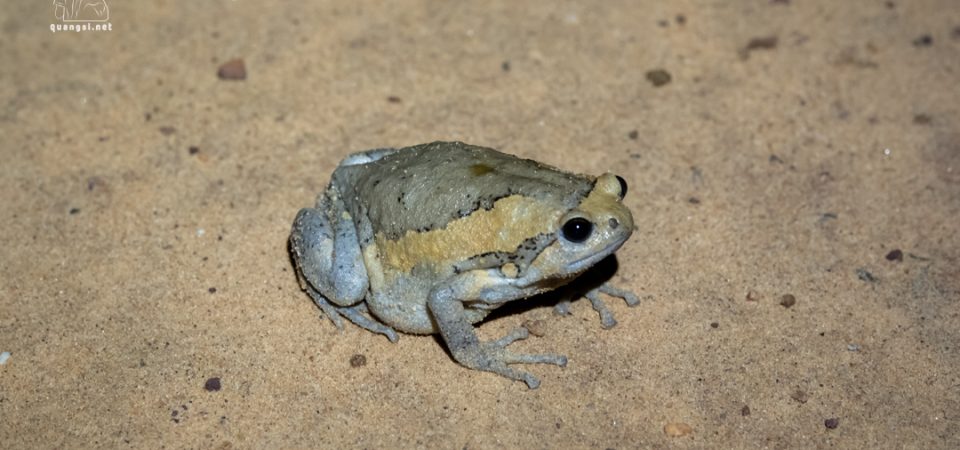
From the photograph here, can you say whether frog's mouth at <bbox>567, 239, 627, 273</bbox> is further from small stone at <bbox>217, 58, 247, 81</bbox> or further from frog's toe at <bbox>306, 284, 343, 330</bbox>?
small stone at <bbox>217, 58, 247, 81</bbox>

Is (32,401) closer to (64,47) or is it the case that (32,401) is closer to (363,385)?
(363,385)

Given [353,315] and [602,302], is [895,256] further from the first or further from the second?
[353,315]

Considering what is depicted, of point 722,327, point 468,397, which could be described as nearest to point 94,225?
point 468,397

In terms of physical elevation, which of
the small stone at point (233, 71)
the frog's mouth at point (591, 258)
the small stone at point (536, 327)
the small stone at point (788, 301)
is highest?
the frog's mouth at point (591, 258)

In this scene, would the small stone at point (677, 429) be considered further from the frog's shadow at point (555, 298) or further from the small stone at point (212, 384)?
the small stone at point (212, 384)

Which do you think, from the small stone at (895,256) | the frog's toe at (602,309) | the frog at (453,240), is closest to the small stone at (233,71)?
the frog at (453,240)

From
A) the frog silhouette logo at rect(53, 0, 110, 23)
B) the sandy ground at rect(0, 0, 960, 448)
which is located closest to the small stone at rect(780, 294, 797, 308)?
the sandy ground at rect(0, 0, 960, 448)
